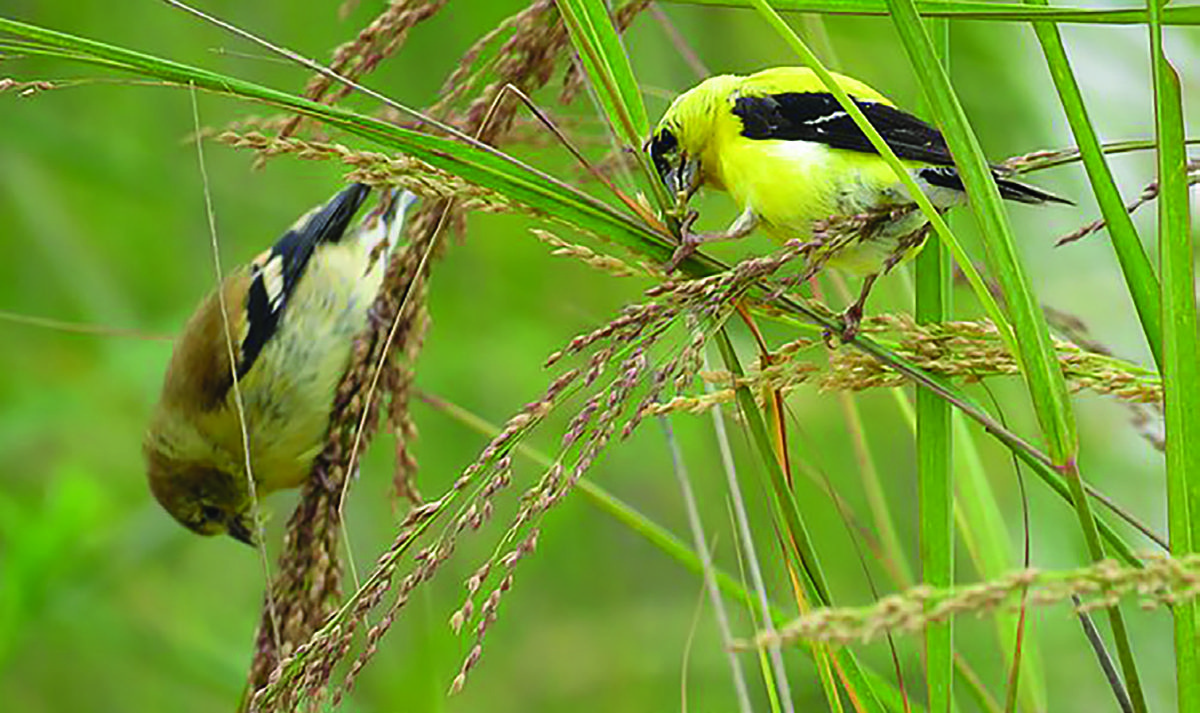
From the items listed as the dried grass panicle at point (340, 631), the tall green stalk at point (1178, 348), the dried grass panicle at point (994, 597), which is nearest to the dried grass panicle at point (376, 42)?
the dried grass panicle at point (340, 631)

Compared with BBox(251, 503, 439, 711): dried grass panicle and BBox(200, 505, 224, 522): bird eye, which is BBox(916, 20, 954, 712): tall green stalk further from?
BBox(200, 505, 224, 522): bird eye

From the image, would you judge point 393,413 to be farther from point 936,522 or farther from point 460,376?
point 460,376

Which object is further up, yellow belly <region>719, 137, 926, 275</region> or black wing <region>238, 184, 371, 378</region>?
yellow belly <region>719, 137, 926, 275</region>

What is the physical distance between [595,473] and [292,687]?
9.92ft

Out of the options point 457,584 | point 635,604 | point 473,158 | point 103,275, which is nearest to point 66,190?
point 103,275

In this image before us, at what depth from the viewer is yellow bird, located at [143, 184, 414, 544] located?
317cm

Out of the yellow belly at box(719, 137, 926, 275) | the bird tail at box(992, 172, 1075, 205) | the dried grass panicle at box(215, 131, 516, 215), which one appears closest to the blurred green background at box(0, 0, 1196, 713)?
the yellow belly at box(719, 137, 926, 275)

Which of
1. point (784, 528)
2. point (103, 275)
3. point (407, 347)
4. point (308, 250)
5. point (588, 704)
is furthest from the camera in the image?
point (588, 704)

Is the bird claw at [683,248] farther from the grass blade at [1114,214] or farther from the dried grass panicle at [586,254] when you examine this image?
the grass blade at [1114,214]

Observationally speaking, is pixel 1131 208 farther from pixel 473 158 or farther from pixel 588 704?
pixel 588 704

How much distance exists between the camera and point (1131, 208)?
119cm

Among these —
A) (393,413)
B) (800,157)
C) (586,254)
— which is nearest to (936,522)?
(586,254)

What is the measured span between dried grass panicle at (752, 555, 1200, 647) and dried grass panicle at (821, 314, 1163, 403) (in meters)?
0.37

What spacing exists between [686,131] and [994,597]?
1378 millimetres
